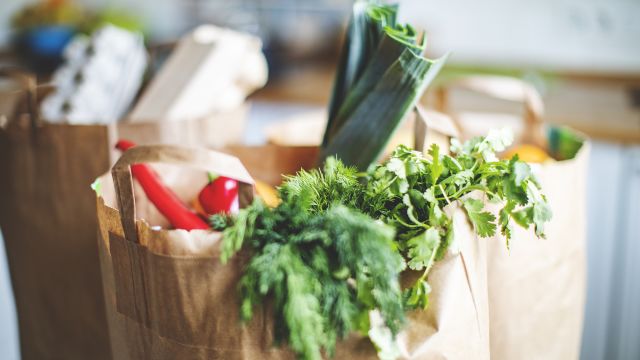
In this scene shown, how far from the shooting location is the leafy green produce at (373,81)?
0.76 metres

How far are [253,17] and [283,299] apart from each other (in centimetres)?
214

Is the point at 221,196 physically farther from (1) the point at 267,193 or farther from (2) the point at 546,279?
(2) the point at 546,279

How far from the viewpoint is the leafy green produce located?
2.50 ft

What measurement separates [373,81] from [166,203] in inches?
13.0

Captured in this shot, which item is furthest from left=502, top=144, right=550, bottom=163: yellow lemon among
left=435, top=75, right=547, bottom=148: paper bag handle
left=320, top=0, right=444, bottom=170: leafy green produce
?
left=320, top=0, right=444, bottom=170: leafy green produce

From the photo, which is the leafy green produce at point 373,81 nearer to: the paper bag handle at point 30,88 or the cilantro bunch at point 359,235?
the cilantro bunch at point 359,235

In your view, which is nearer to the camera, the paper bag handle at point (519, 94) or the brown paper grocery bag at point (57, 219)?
the brown paper grocery bag at point (57, 219)

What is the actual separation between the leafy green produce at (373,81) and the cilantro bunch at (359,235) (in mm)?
177

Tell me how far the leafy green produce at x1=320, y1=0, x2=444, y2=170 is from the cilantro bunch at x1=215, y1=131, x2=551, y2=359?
0.58 ft

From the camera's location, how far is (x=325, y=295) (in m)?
0.52

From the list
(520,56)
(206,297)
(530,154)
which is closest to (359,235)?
(206,297)

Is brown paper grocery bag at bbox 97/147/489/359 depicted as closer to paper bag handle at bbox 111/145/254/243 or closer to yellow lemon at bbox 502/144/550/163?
paper bag handle at bbox 111/145/254/243

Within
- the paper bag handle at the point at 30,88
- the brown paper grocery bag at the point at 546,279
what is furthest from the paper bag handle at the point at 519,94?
the paper bag handle at the point at 30,88

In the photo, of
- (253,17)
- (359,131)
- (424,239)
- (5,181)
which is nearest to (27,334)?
(5,181)
